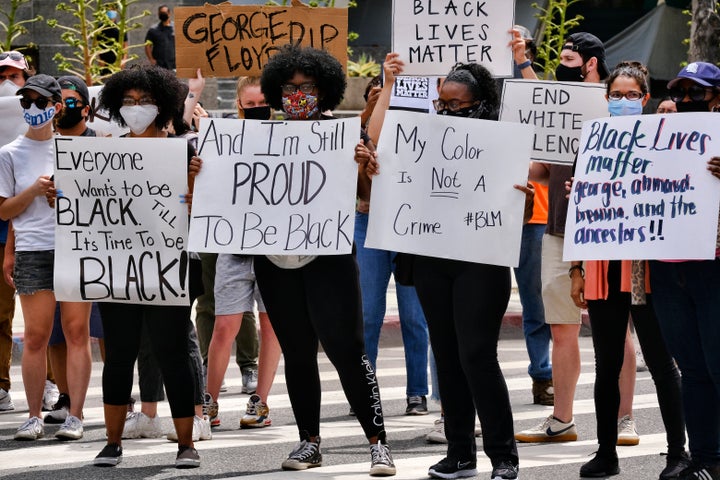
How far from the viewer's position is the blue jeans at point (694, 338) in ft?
20.7

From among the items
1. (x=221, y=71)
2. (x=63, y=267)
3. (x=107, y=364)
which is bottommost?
(x=107, y=364)

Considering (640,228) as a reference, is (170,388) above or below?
below

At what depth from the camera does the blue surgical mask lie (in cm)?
704

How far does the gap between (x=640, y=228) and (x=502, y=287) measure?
67cm

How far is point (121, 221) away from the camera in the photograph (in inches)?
287

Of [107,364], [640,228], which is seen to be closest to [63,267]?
[107,364]

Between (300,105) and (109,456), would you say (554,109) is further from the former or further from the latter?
(109,456)

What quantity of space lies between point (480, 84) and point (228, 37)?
2.30 m

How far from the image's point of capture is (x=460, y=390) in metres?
6.84

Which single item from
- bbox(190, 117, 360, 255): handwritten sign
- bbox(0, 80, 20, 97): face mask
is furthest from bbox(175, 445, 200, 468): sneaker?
bbox(0, 80, 20, 97): face mask

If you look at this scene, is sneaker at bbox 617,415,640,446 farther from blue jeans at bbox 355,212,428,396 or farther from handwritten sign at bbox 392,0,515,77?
handwritten sign at bbox 392,0,515,77

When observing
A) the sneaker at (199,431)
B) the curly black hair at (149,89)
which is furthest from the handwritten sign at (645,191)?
the sneaker at (199,431)

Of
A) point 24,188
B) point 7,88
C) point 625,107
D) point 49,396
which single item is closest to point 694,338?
point 625,107

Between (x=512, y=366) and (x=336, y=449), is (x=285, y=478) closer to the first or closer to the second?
(x=336, y=449)
